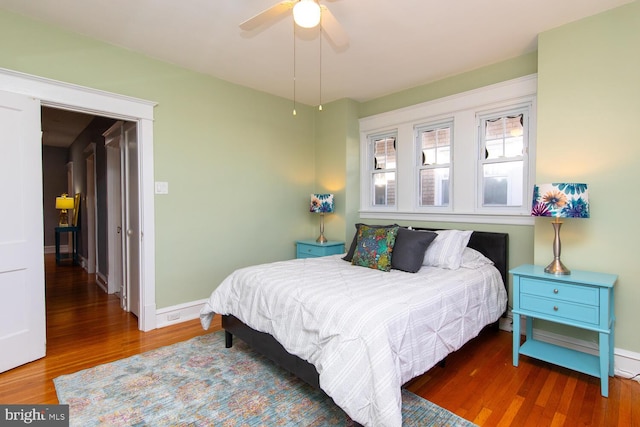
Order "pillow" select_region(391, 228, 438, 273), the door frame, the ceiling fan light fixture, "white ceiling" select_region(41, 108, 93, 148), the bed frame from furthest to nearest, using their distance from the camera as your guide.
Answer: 1. "white ceiling" select_region(41, 108, 93, 148)
2. "pillow" select_region(391, 228, 438, 273)
3. the door frame
4. the bed frame
5. the ceiling fan light fixture

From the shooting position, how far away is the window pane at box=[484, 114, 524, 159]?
310 cm

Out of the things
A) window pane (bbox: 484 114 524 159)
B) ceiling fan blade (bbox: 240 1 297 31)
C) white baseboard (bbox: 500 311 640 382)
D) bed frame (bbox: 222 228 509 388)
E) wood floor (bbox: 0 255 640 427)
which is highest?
ceiling fan blade (bbox: 240 1 297 31)

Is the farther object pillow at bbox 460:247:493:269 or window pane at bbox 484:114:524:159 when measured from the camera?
window pane at bbox 484:114:524:159

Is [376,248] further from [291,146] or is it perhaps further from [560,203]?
[291,146]

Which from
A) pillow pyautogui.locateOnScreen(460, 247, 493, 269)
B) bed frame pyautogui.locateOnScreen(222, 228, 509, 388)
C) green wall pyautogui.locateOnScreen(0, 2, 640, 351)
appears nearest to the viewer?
bed frame pyautogui.locateOnScreen(222, 228, 509, 388)

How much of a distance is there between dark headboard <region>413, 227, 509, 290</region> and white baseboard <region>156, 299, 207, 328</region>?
9.64ft

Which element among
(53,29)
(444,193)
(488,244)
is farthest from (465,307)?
(53,29)

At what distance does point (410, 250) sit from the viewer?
8.84ft

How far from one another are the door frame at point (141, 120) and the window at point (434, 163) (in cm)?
291

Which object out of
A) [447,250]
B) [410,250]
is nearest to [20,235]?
[410,250]

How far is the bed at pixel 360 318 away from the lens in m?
1.54

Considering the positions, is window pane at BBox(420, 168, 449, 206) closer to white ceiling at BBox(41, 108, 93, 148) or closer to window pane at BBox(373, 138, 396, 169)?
window pane at BBox(373, 138, 396, 169)

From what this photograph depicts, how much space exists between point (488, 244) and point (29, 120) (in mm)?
3970

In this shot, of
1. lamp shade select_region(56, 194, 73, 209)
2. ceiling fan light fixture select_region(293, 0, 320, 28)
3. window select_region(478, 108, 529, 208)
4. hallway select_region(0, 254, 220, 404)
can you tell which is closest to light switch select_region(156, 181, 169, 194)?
hallway select_region(0, 254, 220, 404)
